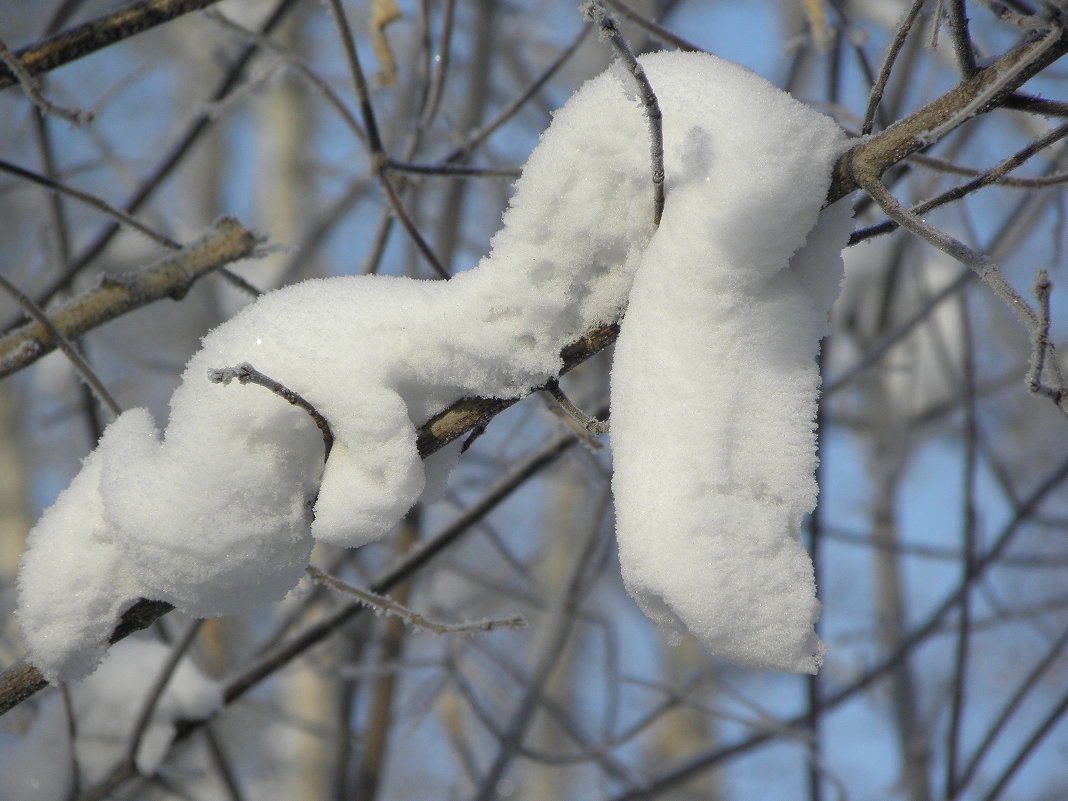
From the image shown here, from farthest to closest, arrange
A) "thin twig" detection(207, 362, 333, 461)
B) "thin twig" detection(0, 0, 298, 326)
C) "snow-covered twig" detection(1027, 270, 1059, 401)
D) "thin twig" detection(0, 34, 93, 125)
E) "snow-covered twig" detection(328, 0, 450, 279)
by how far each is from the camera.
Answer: "thin twig" detection(0, 0, 298, 326) < "snow-covered twig" detection(328, 0, 450, 279) < "thin twig" detection(0, 34, 93, 125) < "thin twig" detection(207, 362, 333, 461) < "snow-covered twig" detection(1027, 270, 1059, 401)

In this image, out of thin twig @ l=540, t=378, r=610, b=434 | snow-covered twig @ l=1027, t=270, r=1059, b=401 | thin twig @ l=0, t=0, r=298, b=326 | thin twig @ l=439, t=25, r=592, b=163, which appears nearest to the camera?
snow-covered twig @ l=1027, t=270, r=1059, b=401

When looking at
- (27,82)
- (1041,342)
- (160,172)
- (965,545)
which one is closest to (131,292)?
(27,82)

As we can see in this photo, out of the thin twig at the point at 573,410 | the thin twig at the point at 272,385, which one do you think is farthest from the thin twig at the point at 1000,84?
the thin twig at the point at 272,385

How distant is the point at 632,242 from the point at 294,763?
2.91 metres

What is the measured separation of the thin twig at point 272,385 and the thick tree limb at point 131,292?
339 millimetres

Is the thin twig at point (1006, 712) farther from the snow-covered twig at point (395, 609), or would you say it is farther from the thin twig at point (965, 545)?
the snow-covered twig at point (395, 609)

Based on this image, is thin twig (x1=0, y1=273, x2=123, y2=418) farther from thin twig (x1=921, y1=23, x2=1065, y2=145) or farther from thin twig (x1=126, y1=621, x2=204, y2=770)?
thin twig (x1=921, y1=23, x2=1065, y2=145)

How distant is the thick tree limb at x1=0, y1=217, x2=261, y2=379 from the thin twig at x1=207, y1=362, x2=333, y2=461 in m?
0.34

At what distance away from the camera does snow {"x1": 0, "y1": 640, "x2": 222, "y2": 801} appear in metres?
1.28

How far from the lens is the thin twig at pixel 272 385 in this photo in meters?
0.64

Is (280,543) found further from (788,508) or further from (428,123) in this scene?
(428,123)

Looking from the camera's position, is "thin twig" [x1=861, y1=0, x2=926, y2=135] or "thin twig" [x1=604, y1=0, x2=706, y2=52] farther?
"thin twig" [x1=604, y1=0, x2=706, y2=52]

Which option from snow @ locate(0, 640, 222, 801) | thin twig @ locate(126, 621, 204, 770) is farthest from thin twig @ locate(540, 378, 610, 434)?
snow @ locate(0, 640, 222, 801)

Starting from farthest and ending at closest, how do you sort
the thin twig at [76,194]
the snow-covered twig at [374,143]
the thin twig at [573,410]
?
1. the snow-covered twig at [374,143]
2. the thin twig at [76,194]
3. the thin twig at [573,410]
